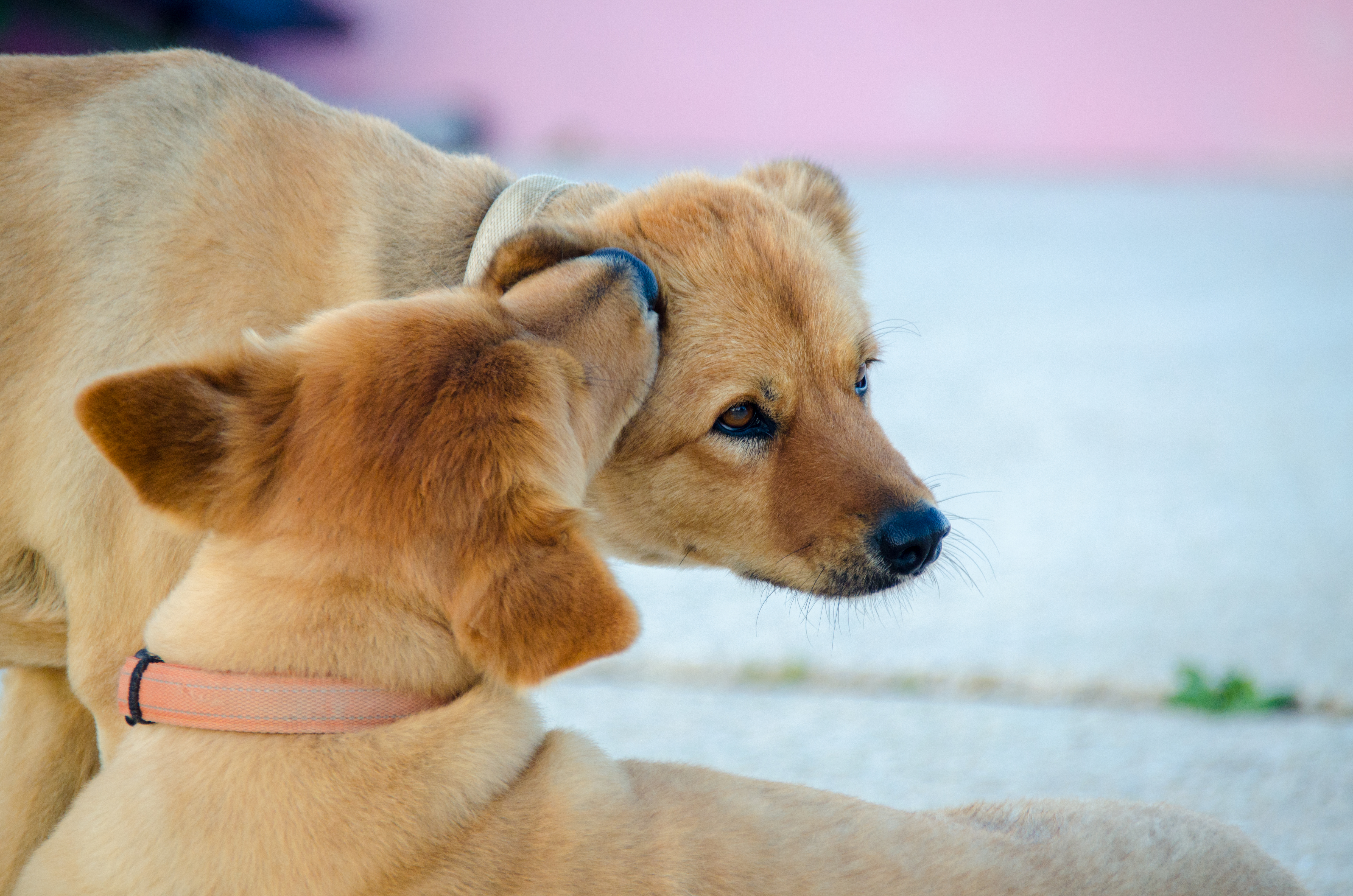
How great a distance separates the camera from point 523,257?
7.27 feet

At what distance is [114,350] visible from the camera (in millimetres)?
2236

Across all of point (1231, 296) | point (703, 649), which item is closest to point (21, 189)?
point (703, 649)

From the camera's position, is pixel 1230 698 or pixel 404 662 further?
pixel 1230 698

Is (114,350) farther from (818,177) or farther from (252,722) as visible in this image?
(818,177)

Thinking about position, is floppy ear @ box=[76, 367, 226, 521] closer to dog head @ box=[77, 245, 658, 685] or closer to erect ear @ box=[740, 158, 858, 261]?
dog head @ box=[77, 245, 658, 685]

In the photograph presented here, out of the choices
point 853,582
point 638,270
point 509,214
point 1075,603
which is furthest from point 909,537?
point 1075,603

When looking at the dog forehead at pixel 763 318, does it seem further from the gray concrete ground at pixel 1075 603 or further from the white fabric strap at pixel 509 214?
the gray concrete ground at pixel 1075 603

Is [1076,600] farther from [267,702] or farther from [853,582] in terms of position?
[267,702]

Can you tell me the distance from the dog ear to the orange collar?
0.24 meters

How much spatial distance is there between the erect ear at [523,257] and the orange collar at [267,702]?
0.77 meters

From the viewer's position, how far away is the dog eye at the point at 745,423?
2.54m

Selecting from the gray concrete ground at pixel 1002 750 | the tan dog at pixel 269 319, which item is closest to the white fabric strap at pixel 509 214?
the tan dog at pixel 269 319

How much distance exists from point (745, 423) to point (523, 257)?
626mm

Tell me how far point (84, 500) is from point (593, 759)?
3.35ft
